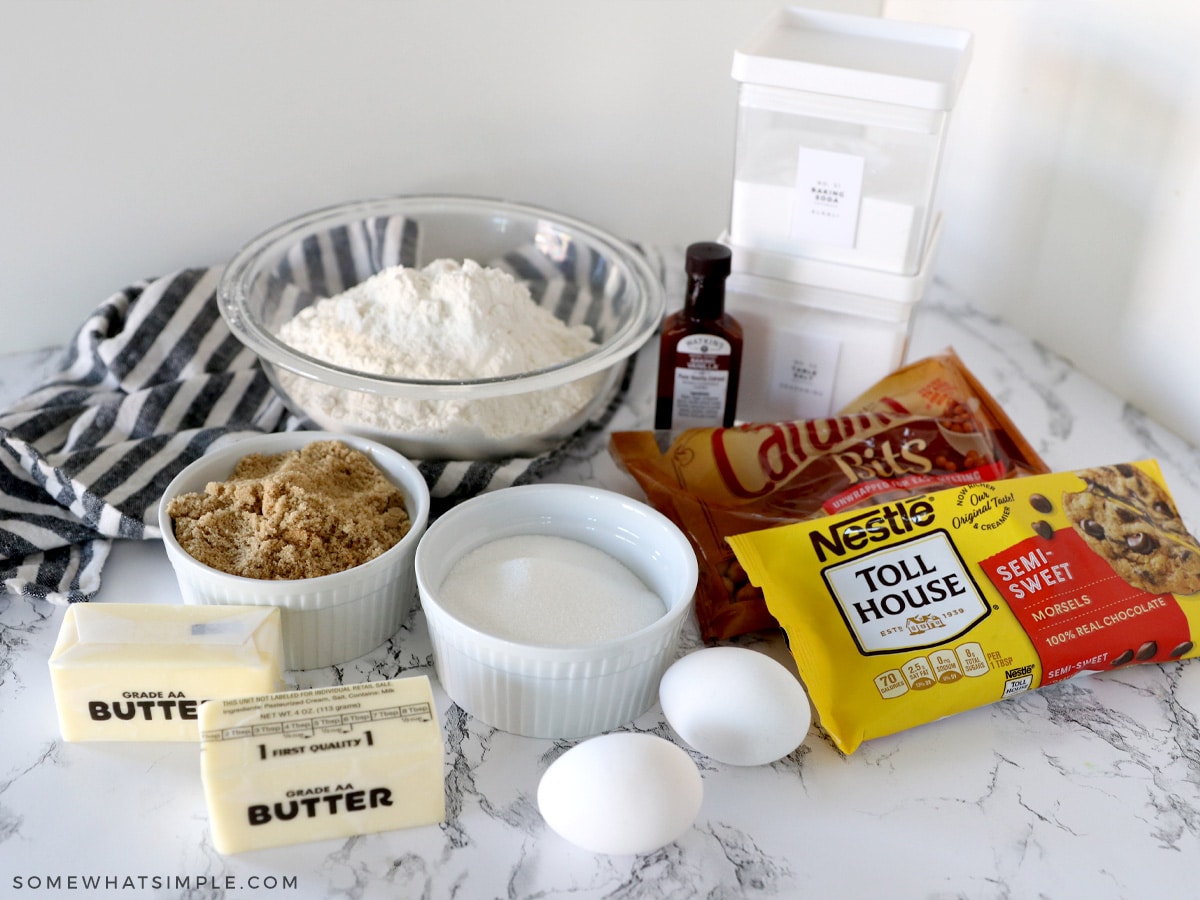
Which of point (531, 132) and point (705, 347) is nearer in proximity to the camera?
point (705, 347)

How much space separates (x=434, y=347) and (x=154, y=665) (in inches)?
13.8

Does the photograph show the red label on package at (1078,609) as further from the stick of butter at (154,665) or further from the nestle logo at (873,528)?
the stick of butter at (154,665)

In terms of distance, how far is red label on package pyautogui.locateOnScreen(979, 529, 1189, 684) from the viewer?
0.75 metres

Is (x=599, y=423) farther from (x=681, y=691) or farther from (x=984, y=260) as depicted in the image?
(x=984, y=260)

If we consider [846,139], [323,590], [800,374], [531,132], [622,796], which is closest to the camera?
[622,796]

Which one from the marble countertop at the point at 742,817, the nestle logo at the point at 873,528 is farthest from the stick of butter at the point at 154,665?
the nestle logo at the point at 873,528

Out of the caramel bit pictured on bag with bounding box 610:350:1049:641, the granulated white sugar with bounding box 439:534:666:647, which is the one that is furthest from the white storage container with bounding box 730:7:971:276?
the granulated white sugar with bounding box 439:534:666:647

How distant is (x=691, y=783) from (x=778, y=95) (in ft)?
1.80

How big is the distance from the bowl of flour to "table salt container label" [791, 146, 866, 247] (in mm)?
143

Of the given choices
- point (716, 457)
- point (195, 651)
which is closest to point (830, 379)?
point (716, 457)

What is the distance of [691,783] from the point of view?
637mm

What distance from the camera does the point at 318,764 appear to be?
0.62 meters

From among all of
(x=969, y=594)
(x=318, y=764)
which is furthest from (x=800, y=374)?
(x=318, y=764)

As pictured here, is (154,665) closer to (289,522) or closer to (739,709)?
(289,522)
